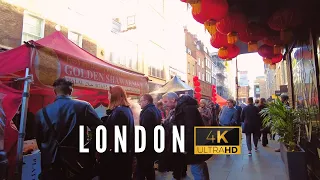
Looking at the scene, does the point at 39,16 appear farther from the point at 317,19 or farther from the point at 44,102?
the point at 317,19

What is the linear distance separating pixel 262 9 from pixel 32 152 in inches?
215

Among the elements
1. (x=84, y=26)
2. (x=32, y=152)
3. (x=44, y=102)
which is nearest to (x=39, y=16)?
(x=84, y=26)

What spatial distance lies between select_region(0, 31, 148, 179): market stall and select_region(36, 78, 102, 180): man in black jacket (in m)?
0.73

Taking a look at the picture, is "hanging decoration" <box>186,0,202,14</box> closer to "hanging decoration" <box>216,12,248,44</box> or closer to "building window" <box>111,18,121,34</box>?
"hanging decoration" <box>216,12,248,44</box>

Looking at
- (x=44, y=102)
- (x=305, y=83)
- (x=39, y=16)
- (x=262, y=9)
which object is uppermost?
(x=39, y=16)

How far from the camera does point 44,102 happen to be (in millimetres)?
4746

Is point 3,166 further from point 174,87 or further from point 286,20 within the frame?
point 174,87

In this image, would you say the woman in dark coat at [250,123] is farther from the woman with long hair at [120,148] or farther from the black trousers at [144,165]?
the woman with long hair at [120,148]

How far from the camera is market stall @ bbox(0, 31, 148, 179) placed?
335 centimetres

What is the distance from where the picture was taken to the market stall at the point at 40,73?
3354 mm

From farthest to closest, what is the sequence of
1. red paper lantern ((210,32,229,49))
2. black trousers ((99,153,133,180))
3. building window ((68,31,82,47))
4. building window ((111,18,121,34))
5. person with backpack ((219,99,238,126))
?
1. building window ((111,18,121,34))
2. building window ((68,31,82,47))
3. person with backpack ((219,99,238,126))
4. red paper lantern ((210,32,229,49))
5. black trousers ((99,153,133,180))

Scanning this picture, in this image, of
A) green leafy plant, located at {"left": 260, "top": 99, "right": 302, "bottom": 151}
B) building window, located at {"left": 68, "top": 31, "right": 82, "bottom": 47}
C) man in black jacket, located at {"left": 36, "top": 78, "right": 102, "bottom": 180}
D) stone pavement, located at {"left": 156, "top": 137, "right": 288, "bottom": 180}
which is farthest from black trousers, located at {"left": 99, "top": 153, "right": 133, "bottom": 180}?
building window, located at {"left": 68, "top": 31, "right": 82, "bottom": 47}

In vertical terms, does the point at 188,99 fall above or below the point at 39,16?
below

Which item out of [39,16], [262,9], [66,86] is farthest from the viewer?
[39,16]
